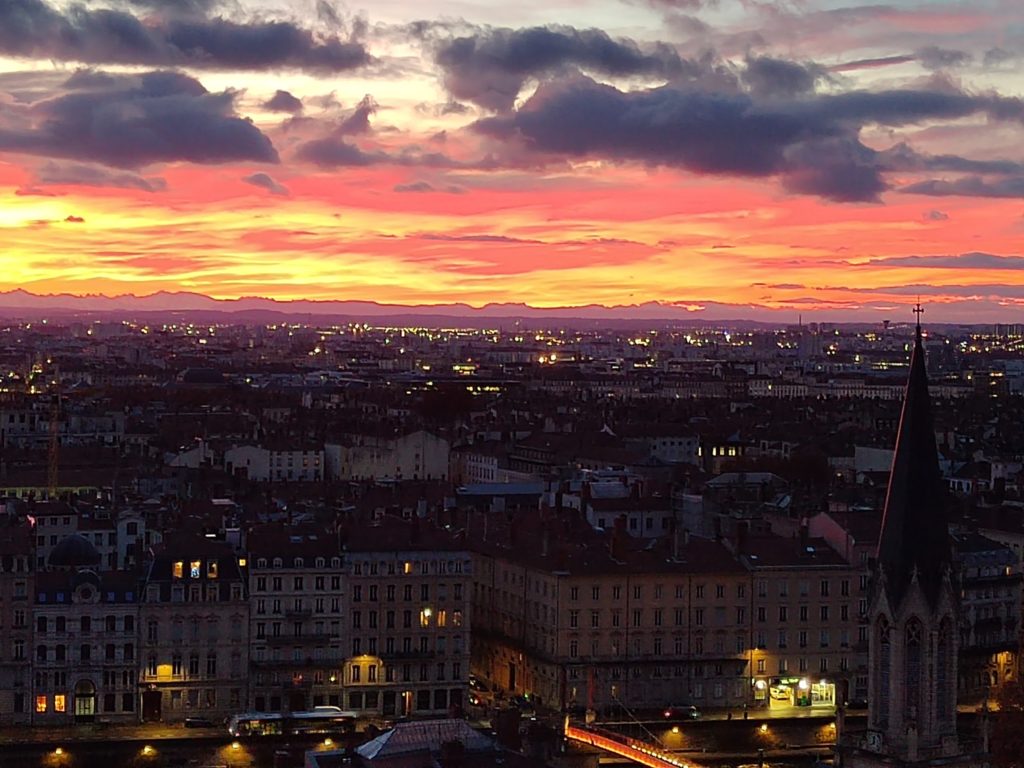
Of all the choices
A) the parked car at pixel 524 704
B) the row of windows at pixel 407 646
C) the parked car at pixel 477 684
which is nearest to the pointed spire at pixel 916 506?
the parked car at pixel 524 704

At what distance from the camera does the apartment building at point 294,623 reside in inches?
2830

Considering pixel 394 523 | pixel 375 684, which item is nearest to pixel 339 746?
pixel 375 684

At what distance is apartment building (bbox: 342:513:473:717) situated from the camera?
239 ft

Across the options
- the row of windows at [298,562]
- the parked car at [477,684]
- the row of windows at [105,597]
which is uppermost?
the row of windows at [298,562]

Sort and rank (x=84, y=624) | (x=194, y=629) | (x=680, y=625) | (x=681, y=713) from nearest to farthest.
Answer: (x=84, y=624), (x=194, y=629), (x=681, y=713), (x=680, y=625)

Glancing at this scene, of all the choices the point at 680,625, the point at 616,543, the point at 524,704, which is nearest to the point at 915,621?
the point at 524,704

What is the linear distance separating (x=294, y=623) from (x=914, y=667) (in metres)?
34.4

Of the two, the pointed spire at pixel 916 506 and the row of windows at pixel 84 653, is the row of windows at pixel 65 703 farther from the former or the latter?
the pointed spire at pixel 916 506

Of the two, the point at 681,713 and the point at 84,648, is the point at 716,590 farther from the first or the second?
the point at 84,648

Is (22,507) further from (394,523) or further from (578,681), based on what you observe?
(578,681)

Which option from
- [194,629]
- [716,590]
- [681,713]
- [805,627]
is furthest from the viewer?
[805,627]

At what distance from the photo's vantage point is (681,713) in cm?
7212

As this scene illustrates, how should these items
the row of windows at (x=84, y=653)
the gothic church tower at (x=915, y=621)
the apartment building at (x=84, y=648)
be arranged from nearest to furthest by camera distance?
the gothic church tower at (x=915, y=621) → the apartment building at (x=84, y=648) → the row of windows at (x=84, y=653)

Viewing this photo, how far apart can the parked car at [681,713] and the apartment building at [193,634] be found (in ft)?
44.5
